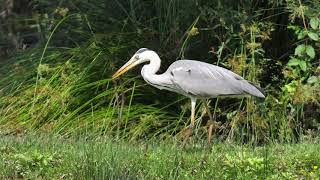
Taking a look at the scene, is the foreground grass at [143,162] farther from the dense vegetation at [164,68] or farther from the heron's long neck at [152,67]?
the dense vegetation at [164,68]

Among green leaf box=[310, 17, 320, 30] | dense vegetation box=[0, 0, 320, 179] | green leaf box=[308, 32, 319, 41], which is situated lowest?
dense vegetation box=[0, 0, 320, 179]

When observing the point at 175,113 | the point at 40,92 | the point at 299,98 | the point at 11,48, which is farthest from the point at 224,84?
the point at 11,48

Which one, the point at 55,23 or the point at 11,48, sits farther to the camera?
the point at 11,48

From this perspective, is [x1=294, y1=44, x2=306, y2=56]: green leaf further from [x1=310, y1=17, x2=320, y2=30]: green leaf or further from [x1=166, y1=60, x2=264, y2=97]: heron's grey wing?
[x1=166, y1=60, x2=264, y2=97]: heron's grey wing

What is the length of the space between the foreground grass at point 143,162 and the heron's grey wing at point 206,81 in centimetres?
88

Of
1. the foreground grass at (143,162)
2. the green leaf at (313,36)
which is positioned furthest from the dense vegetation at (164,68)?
the foreground grass at (143,162)

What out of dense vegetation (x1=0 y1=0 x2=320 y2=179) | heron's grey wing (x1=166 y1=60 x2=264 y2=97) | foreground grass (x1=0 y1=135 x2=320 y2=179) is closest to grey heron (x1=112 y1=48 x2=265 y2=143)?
heron's grey wing (x1=166 y1=60 x2=264 y2=97)

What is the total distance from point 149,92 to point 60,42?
2.18m

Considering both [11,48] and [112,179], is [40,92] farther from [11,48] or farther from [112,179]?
[11,48]

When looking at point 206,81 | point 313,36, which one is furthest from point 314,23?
point 206,81

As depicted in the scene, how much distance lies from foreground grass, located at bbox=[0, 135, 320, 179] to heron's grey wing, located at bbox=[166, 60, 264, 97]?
34.5 inches

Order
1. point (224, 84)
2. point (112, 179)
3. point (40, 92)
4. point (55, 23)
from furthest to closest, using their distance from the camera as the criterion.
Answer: point (55, 23), point (40, 92), point (224, 84), point (112, 179)

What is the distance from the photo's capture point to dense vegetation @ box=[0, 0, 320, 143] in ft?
32.0

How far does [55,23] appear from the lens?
11883mm
